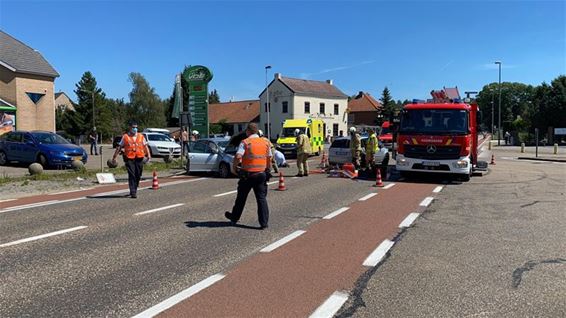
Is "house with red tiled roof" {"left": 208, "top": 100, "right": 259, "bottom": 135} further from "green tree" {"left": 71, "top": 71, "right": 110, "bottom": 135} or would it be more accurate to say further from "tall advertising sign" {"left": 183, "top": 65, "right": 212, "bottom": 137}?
"tall advertising sign" {"left": 183, "top": 65, "right": 212, "bottom": 137}

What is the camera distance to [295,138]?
104 feet

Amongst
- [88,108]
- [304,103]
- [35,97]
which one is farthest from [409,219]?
[88,108]

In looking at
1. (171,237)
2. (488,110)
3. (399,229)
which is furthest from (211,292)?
(488,110)

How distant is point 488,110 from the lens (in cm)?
13438

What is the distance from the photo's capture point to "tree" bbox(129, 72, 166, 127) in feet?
284

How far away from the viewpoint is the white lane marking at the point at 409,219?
8.51 metres

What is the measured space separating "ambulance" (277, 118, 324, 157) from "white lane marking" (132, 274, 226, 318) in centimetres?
2662

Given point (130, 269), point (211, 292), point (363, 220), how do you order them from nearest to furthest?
point (211, 292) < point (130, 269) < point (363, 220)

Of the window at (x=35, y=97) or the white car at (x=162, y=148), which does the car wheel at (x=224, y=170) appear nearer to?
the white car at (x=162, y=148)

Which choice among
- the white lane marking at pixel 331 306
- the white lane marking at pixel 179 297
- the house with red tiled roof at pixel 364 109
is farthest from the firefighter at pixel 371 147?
the house with red tiled roof at pixel 364 109

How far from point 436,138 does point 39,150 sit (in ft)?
53.9

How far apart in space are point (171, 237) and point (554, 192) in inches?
443

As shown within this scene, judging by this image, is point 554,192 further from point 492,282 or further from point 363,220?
point 492,282

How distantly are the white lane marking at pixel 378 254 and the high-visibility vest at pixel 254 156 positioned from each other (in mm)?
2328
